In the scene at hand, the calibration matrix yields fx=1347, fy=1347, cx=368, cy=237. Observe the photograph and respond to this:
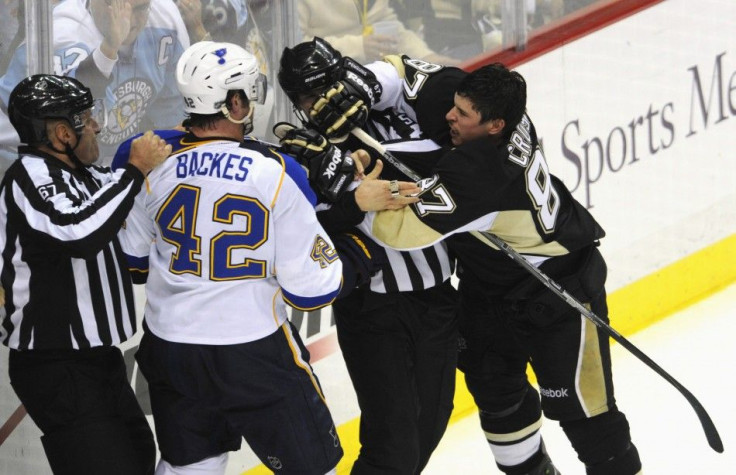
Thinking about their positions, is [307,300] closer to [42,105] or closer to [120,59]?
[42,105]

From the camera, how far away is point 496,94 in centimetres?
332

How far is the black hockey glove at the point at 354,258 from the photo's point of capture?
10.8 ft

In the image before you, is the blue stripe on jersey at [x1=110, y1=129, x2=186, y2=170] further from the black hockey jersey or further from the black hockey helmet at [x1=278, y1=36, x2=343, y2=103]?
the black hockey jersey

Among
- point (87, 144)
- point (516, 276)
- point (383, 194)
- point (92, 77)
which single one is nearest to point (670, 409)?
point (516, 276)

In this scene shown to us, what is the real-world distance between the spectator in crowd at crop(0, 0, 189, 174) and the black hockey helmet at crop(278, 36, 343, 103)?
1.89ft

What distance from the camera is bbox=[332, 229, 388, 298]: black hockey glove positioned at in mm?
3305

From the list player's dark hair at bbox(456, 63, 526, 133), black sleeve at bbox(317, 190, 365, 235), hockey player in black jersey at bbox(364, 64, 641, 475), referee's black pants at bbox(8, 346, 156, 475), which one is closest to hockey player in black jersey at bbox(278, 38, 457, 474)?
black sleeve at bbox(317, 190, 365, 235)

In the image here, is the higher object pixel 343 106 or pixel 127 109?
pixel 343 106

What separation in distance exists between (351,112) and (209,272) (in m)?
0.59

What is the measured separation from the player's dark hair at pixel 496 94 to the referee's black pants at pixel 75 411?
1.10 m

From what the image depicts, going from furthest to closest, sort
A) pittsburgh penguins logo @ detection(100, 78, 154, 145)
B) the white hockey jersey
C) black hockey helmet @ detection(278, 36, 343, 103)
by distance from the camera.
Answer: pittsburgh penguins logo @ detection(100, 78, 154, 145)
black hockey helmet @ detection(278, 36, 343, 103)
the white hockey jersey

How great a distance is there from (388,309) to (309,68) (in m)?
0.67

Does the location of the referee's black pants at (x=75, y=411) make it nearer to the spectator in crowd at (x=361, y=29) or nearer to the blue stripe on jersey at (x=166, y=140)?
the blue stripe on jersey at (x=166, y=140)

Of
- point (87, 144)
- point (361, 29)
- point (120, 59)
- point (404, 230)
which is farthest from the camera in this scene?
point (361, 29)
